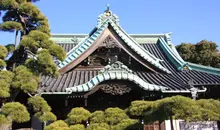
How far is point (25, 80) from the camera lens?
6.88 metres

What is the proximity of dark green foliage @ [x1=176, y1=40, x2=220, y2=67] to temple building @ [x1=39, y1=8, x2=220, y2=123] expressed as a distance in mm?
22888

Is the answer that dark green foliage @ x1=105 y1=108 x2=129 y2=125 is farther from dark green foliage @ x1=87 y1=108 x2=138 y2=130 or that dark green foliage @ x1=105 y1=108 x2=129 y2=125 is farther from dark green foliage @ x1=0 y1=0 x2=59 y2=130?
dark green foliage @ x1=0 y1=0 x2=59 y2=130

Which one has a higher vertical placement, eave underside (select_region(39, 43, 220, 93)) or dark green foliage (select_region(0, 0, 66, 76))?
dark green foliage (select_region(0, 0, 66, 76))

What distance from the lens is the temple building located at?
9.13 metres

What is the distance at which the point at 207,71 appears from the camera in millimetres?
11086

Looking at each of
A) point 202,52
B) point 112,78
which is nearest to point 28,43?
point 112,78

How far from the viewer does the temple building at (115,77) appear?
9133 millimetres

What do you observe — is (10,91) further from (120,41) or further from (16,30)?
(120,41)

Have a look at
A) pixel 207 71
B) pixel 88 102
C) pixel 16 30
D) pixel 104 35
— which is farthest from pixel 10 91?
pixel 207 71

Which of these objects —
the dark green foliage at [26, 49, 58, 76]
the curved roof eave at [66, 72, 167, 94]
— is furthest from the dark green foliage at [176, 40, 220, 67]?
the dark green foliage at [26, 49, 58, 76]

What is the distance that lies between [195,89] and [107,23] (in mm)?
4632

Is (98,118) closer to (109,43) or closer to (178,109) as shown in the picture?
(178,109)

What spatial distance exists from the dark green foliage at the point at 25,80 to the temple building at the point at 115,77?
198 centimetres

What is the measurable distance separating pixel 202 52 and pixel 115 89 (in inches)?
1102
